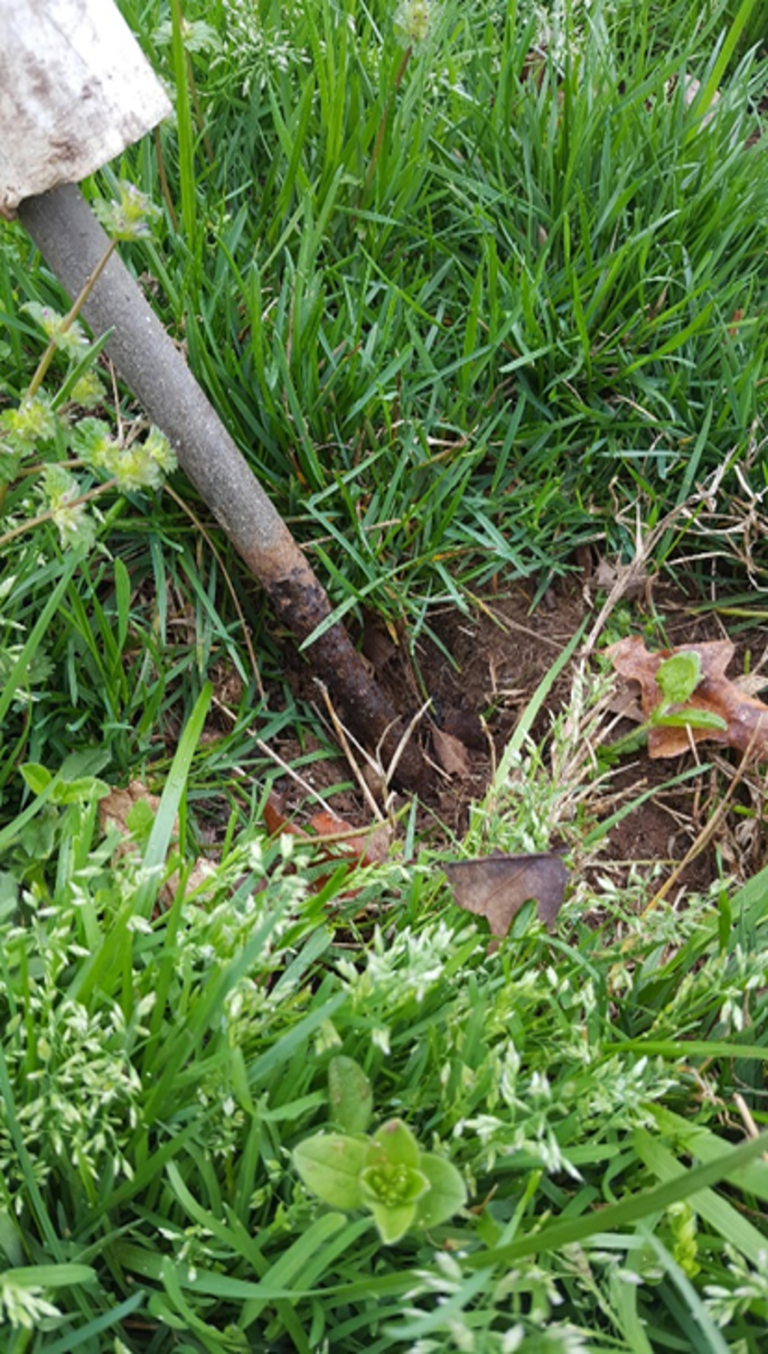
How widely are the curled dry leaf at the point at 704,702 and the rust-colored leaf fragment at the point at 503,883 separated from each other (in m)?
0.48

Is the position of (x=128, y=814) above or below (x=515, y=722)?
above

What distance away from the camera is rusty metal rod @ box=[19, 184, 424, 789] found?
56.9 inches

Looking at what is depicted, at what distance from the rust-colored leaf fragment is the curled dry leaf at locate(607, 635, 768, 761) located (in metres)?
0.48

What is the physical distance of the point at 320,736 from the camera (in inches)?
78.5

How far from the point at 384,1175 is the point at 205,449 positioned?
1102 mm

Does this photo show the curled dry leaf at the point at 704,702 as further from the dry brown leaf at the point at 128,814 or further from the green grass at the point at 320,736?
the dry brown leaf at the point at 128,814

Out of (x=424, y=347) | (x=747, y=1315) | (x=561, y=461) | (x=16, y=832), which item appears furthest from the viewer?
(x=561, y=461)

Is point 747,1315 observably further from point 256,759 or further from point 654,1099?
point 256,759

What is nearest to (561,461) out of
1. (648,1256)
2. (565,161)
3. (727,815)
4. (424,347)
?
(424,347)

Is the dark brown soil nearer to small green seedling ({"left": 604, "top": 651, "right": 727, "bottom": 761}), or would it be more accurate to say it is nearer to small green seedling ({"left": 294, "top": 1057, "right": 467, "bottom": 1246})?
small green seedling ({"left": 604, "top": 651, "right": 727, "bottom": 761})

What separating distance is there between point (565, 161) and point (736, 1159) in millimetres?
2029

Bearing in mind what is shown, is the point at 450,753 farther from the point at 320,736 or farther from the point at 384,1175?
the point at 384,1175

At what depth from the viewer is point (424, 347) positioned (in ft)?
6.73

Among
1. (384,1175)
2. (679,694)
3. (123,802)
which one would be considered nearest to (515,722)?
(679,694)
